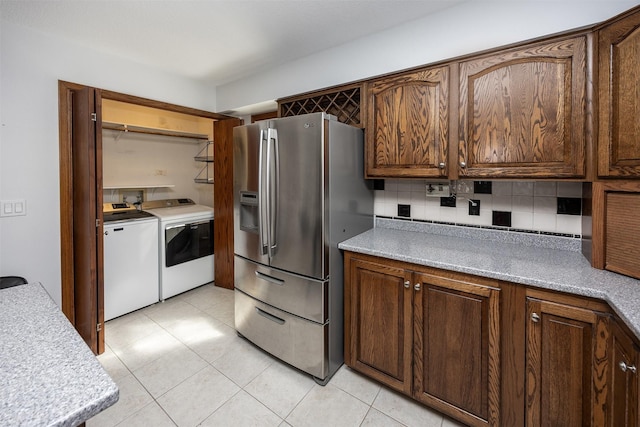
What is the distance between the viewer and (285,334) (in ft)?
6.54

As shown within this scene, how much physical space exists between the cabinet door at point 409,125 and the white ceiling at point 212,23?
1.47ft

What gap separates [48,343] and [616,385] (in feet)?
6.18

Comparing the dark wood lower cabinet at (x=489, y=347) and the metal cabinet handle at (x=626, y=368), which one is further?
the dark wood lower cabinet at (x=489, y=347)

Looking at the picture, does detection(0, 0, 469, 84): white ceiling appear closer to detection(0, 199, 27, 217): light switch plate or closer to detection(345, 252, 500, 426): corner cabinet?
detection(0, 199, 27, 217): light switch plate

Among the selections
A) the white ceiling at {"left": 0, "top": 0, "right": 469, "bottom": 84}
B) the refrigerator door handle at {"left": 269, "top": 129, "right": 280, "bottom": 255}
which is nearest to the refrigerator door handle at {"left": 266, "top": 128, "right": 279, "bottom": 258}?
the refrigerator door handle at {"left": 269, "top": 129, "right": 280, "bottom": 255}

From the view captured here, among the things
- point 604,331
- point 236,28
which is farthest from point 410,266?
point 236,28

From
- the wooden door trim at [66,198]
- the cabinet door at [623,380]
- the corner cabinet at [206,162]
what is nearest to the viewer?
the cabinet door at [623,380]

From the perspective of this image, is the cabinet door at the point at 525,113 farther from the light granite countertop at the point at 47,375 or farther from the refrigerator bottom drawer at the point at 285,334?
the light granite countertop at the point at 47,375

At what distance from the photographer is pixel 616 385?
42.1 inches

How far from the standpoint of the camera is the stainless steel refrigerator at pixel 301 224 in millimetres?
1774

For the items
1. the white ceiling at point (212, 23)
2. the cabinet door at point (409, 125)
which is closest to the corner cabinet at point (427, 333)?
the cabinet door at point (409, 125)

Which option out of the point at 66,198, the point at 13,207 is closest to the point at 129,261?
the point at 66,198

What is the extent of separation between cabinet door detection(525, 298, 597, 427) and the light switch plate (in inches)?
124

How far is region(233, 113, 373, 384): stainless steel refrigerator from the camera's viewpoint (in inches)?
69.9
